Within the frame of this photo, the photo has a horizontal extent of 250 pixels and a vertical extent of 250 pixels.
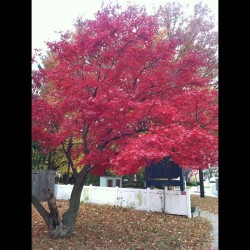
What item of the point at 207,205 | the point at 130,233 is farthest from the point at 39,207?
the point at 207,205

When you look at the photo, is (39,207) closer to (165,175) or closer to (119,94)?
(119,94)

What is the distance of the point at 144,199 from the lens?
1081 cm

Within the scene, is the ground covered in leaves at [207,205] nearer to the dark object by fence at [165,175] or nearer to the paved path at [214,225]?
the paved path at [214,225]

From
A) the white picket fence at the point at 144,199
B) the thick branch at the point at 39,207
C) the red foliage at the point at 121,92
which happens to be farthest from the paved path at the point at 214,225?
the thick branch at the point at 39,207

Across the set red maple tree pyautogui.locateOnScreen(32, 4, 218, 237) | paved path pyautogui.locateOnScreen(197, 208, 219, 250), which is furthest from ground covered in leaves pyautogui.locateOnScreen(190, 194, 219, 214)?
red maple tree pyautogui.locateOnScreen(32, 4, 218, 237)

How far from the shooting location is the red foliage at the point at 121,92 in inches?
237

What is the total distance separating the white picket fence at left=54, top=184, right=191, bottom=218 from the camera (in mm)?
9742

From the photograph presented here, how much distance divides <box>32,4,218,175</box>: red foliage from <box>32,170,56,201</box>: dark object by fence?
7163 mm

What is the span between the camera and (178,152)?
5.56 meters

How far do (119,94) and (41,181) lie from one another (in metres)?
9.63

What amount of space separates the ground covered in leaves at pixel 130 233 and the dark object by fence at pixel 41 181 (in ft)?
14.5
